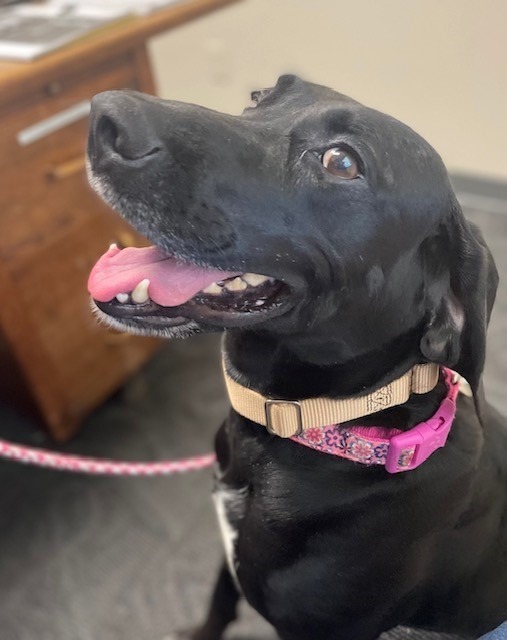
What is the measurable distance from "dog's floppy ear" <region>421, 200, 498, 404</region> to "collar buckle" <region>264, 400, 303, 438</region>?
6.9 inches

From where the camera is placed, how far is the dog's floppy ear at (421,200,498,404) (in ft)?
2.64

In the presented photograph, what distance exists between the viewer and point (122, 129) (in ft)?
2.26

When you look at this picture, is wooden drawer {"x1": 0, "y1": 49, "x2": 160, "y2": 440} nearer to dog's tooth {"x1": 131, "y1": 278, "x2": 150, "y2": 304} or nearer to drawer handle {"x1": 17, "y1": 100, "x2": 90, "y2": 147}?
drawer handle {"x1": 17, "y1": 100, "x2": 90, "y2": 147}

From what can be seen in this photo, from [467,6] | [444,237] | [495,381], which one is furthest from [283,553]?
[467,6]

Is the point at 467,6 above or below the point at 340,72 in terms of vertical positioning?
above

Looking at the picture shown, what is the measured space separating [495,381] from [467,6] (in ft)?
4.41

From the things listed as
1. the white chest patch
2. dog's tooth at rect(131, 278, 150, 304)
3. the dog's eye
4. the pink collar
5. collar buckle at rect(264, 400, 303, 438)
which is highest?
the dog's eye

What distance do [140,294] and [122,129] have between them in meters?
0.19

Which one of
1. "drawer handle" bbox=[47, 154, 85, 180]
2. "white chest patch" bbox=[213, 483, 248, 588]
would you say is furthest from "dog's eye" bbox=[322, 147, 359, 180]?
"drawer handle" bbox=[47, 154, 85, 180]

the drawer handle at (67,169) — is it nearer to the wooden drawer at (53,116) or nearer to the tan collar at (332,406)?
the wooden drawer at (53,116)

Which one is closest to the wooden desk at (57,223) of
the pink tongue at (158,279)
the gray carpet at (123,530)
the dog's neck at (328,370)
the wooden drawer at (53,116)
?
the wooden drawer at (53,116)

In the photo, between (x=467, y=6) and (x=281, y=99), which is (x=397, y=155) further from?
(x=467, y=6)

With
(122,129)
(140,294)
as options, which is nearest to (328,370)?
(140,294)

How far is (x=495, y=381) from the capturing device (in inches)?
75.7
